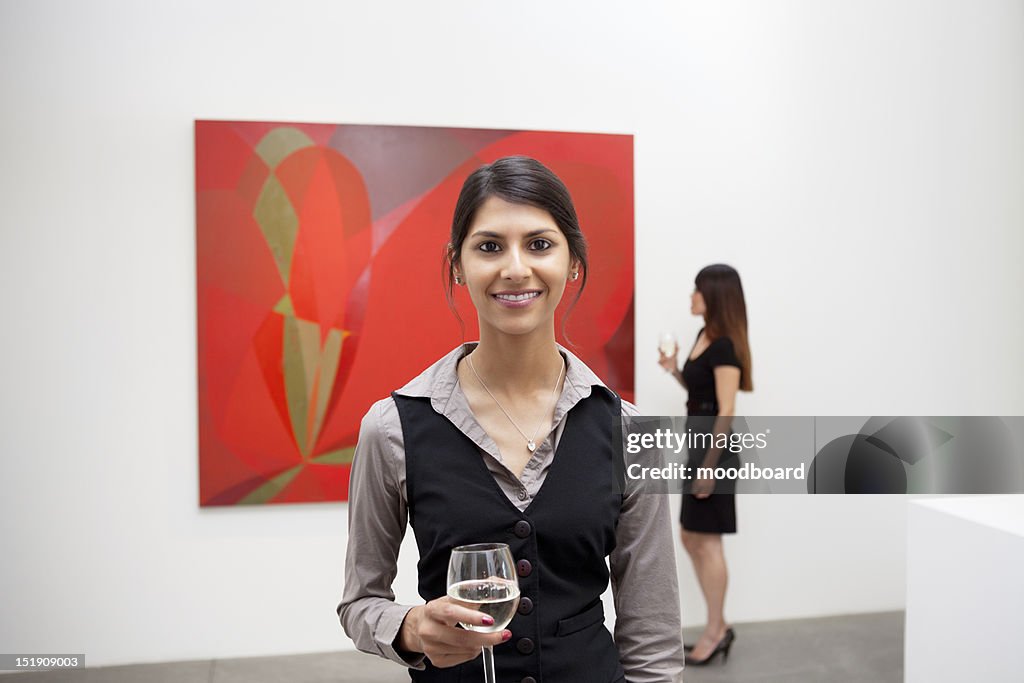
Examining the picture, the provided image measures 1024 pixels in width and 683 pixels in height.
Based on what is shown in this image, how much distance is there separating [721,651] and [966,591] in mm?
1349

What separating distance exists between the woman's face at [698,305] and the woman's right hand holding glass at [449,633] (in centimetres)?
269

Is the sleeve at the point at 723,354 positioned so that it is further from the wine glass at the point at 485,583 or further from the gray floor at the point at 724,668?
the wine glass at the point at 485,583

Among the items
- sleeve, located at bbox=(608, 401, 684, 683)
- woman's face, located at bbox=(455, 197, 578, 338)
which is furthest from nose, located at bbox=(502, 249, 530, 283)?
sleeve, located at bbox=(608, 401, 684, 683)

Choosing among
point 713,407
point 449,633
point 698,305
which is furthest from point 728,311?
point 449,633

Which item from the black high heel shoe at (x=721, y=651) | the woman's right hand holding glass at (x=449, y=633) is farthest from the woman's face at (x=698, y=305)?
the woman's right hand holding glass at (x=449, y=633)

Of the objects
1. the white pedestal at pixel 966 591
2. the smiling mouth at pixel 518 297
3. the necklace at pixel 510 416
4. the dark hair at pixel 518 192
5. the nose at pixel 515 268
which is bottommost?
the white pedestal at pixel 966 591

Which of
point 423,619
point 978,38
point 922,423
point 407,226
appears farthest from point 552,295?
point 978,38

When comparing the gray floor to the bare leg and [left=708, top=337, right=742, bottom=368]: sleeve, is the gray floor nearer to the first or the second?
the bare leg

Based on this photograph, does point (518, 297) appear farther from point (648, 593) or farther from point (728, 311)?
point (728, 311)

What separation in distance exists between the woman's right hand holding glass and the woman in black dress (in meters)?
2.61

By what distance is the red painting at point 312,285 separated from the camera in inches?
142

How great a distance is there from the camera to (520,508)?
132cm

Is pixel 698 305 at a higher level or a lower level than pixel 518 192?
lower

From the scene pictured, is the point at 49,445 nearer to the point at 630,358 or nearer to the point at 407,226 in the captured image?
the point at 407,226
